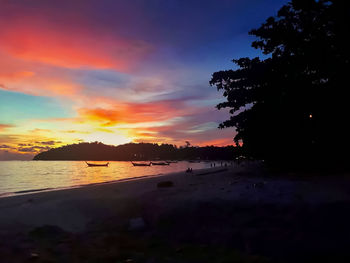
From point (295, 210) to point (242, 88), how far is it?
51.3ft

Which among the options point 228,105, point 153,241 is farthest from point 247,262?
point 228,105

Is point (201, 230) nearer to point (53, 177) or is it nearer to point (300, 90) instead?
point (300, 90)

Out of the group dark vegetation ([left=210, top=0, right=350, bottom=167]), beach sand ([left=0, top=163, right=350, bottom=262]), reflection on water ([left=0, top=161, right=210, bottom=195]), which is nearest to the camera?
beach sand ([left=0, top=163, right=350, bottom=262])

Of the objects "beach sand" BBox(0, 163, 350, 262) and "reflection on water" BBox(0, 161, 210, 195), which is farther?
"reflection on water" BBox(0, 161, 210, 195)

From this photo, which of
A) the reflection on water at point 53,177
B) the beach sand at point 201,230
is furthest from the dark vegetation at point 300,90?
the reflection on water at point 53,177

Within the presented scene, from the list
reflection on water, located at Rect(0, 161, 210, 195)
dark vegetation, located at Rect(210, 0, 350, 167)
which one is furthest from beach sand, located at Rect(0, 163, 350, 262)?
reflection on water, located at Rect(0, 161, 210, 195)

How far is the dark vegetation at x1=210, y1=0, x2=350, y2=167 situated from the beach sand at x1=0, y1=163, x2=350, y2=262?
24.6 feet

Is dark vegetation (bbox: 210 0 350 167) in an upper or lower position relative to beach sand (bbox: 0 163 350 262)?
upper

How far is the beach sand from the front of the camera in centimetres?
622

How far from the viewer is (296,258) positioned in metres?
5.94

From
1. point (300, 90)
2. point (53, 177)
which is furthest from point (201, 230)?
point (53, 177)

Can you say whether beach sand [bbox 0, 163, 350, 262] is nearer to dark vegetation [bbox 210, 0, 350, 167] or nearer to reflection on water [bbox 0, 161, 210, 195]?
dark vegetation [bbox 210, 0, 350, 167]

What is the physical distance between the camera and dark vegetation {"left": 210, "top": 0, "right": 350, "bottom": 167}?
55.4 feet

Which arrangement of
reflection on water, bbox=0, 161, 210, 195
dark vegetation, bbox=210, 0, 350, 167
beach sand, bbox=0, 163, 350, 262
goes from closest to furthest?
beach sand, bbox=0, 163, 350, 262 → dark vegetation, bbox=210, 0, 350, 167 → reflection on water, bbox=0, 161, 210, 195
